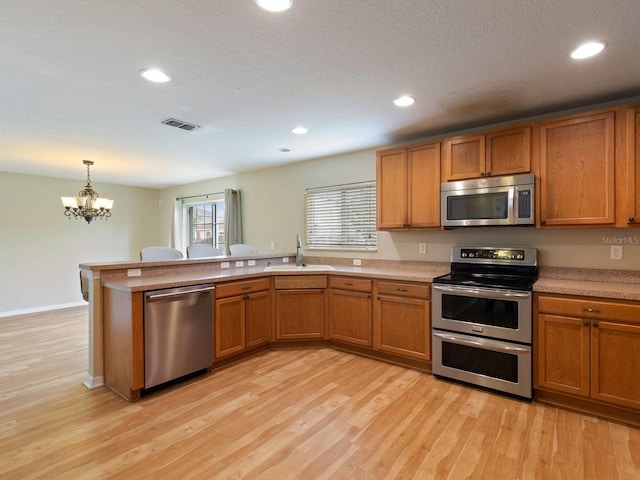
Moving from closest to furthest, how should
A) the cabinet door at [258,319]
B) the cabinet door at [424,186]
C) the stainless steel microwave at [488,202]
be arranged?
the stainless steel microwave at [488,202] < the cabinet door at [424,186] < the cabinet door at [258,319]

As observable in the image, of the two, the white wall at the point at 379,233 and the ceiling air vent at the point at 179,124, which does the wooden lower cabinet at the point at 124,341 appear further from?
the white wall at the point at 379,233

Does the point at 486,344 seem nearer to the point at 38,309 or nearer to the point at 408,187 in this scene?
the point at 408,187

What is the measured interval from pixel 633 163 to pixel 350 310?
2606mm

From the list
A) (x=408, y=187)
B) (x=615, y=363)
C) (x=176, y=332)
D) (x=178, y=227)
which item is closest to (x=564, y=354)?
(x=615, y=363)

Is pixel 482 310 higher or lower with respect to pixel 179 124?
lower

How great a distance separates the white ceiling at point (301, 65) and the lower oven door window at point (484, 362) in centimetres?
200

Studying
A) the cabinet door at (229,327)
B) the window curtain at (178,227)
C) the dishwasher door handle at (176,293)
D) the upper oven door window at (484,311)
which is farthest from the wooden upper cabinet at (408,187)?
the window curtain at (178,227)

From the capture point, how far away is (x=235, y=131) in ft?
11.2

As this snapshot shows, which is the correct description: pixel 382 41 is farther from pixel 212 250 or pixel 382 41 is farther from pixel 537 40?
pixel 212 250

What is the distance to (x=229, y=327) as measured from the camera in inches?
124

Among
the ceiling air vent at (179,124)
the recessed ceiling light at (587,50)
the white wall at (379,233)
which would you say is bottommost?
the white wall at (379,233)

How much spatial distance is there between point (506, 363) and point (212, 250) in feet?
12.1

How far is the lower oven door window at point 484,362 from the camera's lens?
8.12ft

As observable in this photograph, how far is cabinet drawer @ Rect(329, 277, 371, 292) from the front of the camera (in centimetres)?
337
